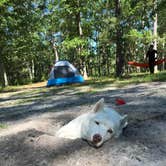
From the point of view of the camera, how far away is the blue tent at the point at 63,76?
14938mm

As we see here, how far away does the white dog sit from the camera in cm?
329

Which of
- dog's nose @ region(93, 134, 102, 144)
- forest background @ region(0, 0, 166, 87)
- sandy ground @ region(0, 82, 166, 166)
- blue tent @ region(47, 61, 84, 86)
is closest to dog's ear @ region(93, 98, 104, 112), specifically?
sandy ground @ region(0, 82, 166, 166)

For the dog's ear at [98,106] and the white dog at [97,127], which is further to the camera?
the dog's ear at [98,106]

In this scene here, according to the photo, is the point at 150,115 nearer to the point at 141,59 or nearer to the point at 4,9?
the point at 4,9

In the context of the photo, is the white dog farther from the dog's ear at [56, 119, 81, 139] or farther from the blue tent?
the blue tent

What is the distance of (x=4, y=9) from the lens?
56.0 feet

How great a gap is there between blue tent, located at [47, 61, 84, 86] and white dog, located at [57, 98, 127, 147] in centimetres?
1106

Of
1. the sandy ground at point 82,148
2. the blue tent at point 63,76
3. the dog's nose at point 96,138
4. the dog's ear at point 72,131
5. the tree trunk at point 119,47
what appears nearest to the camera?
the sandy ground at point 82,148

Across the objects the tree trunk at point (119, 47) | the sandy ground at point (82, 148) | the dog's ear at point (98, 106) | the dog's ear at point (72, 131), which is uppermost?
the tree trunk at point (119, 47)

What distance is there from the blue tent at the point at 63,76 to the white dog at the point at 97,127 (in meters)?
11.1

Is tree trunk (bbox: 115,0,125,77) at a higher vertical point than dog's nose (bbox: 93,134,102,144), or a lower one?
higher

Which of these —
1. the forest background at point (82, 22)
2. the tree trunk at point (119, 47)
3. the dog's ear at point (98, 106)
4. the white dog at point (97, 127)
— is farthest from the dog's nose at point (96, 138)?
the tree trunk at point (119, 47)

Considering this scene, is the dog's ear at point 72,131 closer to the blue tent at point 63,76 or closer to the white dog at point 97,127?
the white dog at point 97,127

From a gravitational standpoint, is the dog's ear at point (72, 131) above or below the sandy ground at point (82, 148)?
above
